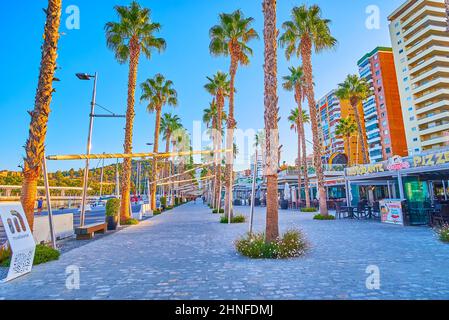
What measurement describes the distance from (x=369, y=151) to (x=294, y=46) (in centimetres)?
7327

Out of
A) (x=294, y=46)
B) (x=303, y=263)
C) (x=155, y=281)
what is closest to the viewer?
(x=155, y=281)

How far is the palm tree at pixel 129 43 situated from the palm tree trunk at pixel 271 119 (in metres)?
→ 11.2

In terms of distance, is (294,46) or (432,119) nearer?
(294,46)

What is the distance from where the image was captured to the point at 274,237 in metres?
7.57

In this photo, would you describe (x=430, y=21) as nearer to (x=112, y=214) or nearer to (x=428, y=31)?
(x=428, y=31)

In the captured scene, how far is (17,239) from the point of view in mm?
6047

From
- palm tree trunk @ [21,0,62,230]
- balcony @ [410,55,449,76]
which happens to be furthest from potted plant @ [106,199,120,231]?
balcony @ [410,55,449,76]

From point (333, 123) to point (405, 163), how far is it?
96530 millimetres

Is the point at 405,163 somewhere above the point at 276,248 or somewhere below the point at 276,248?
above

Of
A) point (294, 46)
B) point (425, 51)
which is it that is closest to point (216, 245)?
point (294, 46)

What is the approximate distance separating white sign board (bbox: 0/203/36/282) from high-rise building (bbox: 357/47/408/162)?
79.1 metres

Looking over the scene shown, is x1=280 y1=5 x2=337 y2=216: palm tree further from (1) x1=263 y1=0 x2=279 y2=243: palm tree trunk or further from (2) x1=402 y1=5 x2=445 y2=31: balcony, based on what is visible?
(2) x1=402 y1=5 x2=445 y2=31: balcony

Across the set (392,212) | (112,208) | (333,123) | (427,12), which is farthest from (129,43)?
(333,123)

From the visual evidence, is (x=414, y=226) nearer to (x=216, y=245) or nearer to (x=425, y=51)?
(x=216, y=245)
